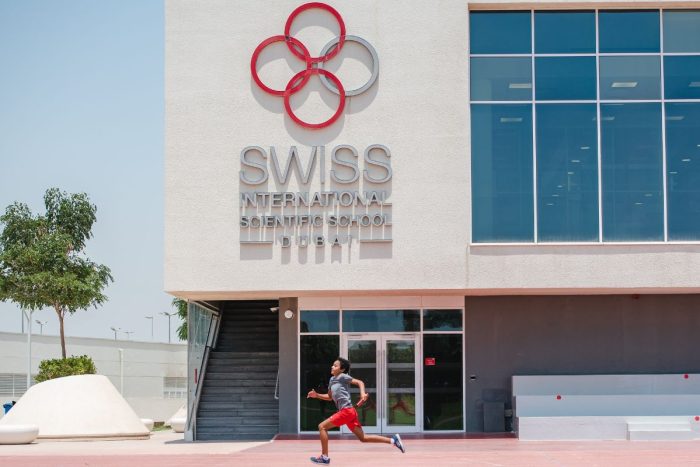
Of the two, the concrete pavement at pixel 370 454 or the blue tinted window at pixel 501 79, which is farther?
the blue tinted window at pixel 501 79

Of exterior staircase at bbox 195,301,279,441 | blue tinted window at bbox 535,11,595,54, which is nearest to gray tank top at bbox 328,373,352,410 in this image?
exterior staircase at bbox 195,301,279,441

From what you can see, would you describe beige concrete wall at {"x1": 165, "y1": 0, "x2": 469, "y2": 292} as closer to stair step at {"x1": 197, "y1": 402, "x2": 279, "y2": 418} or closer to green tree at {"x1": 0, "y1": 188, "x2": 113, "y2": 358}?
stair step at {"x1": 197, "y1": 402, "x2": 279, "y2": 418}

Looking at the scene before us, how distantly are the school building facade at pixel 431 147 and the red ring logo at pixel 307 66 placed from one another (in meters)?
0.03

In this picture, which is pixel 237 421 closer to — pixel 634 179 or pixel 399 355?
pixel 399 355

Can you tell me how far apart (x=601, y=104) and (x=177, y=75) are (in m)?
9.82

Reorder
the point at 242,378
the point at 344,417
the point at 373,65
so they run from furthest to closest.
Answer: the point at 242,378 → the point at 373,65 → the point at 344,417

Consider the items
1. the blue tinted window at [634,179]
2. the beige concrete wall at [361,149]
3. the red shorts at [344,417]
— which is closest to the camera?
the red shorts at [344,417]

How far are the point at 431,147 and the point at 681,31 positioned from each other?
6.40 m

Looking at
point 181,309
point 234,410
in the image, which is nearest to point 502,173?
point 234,410

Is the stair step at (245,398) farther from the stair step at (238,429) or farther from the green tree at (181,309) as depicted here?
the green tree at (181,309)

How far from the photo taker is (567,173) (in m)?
28.2

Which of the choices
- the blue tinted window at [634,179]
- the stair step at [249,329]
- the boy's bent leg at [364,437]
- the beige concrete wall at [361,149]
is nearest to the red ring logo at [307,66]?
the beige concrete wall at [361,149]

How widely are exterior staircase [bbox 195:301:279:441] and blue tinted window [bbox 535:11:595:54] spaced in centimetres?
1157

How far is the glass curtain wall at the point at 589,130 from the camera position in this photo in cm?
2808
